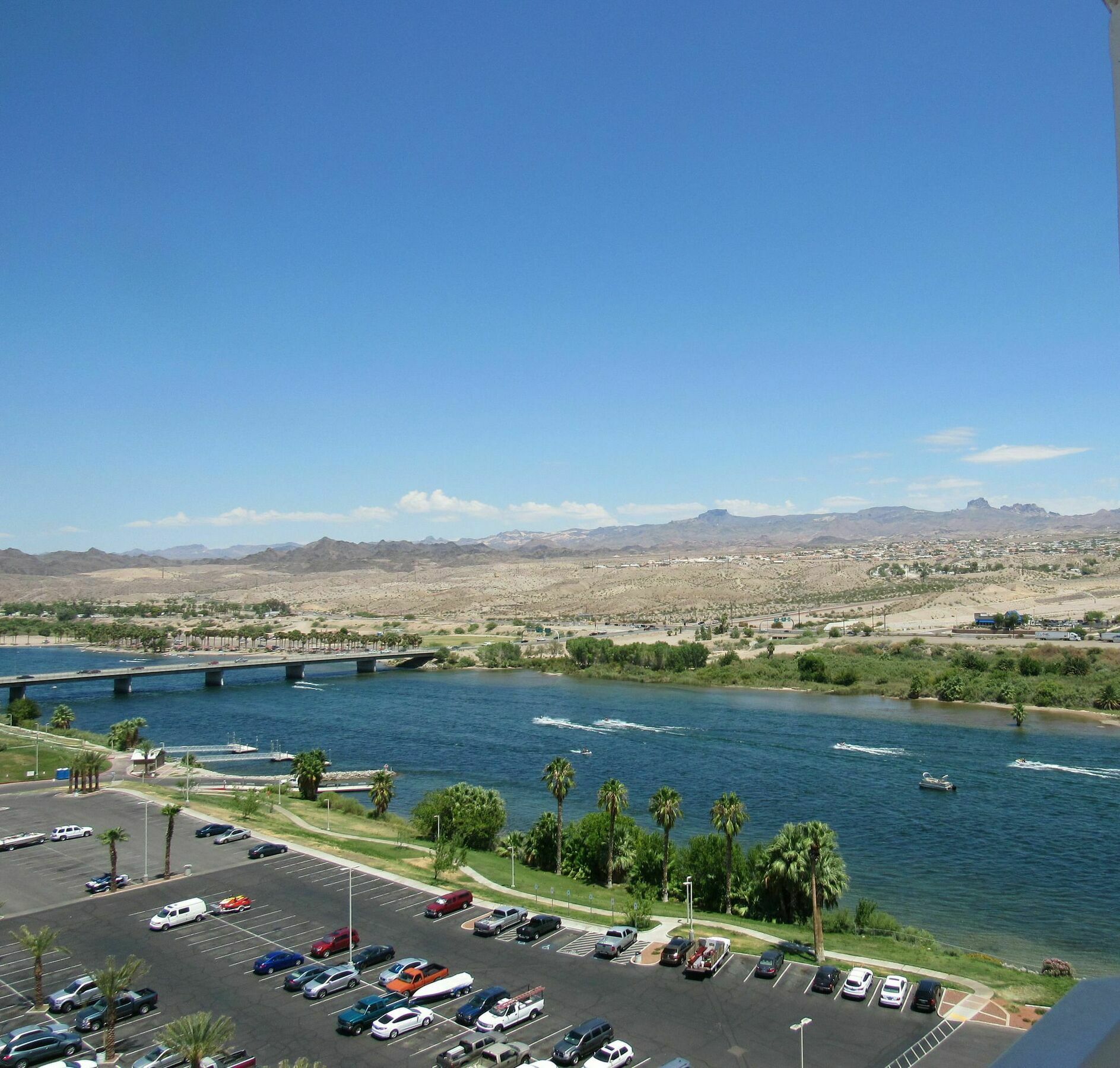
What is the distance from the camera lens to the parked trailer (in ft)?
80.5

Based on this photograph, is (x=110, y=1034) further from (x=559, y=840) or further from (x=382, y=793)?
(x=382, y=793)

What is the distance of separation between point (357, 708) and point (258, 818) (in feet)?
142

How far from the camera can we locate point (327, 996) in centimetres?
2352

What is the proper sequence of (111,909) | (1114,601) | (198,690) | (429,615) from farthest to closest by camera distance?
(429,615) → (1114,601) → (198,690) → (111,909)

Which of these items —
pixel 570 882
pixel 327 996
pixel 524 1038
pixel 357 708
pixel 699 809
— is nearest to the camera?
pixel 524 1038

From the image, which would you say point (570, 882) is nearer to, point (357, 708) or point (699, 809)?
point (699, 809)

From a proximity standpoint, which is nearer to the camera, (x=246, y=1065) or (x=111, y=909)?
(x=246, y=1065)

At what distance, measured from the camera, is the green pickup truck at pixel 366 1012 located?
2170cm

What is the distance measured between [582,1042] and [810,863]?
1307 centimetres

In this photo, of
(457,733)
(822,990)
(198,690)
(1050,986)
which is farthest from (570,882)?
(198,690)

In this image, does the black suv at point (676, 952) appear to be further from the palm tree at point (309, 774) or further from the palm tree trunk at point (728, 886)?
the palm tree at point (309, 774)

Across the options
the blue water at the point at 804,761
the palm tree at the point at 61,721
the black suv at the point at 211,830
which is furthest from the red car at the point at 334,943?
the palm tree at the point at 61,721

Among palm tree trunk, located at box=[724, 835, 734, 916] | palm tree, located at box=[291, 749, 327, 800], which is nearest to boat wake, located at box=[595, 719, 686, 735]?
palm tree, located at box=[291, 749, 327, 800]

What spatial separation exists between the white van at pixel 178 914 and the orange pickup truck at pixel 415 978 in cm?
830
